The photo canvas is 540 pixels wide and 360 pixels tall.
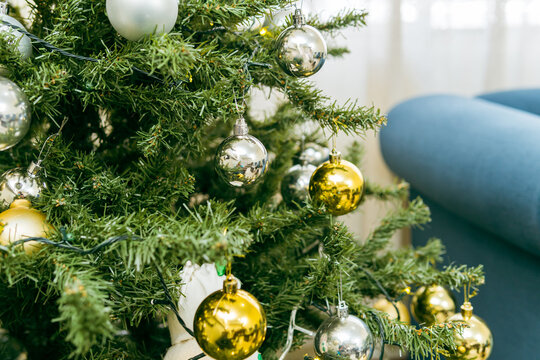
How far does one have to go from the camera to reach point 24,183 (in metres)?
0.50

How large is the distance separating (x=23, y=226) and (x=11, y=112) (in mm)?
116

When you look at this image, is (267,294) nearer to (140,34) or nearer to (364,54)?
(140,34)

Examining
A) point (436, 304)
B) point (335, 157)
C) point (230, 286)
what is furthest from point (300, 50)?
point (436, 304)

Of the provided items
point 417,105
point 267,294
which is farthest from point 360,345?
point 417,105

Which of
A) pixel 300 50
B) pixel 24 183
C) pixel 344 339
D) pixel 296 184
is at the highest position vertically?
pixel 300 50

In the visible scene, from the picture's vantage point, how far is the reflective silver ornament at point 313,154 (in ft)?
2.40

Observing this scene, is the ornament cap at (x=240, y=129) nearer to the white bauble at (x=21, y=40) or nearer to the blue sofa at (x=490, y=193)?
the white bauble at (x=21, y=40)

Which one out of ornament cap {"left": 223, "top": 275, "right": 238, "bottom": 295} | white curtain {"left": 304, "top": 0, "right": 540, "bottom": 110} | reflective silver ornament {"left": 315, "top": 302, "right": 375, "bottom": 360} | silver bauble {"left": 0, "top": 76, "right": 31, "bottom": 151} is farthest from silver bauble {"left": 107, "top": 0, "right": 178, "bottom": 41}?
white curtain {"left": 304, "top": 0, "right": 540, "bottom": 110}

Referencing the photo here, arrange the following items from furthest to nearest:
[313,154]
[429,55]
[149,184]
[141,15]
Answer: [429,55], [313,154], [149,184], [141,15]

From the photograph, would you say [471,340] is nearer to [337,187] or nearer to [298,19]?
[337,187]

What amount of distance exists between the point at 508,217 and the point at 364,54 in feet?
2.23

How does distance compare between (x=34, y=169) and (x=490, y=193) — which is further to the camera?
(x=490, y=193)

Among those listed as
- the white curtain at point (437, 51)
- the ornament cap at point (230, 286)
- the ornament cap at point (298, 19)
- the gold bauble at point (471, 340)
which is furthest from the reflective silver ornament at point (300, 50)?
the white curtain at point (437, 51)

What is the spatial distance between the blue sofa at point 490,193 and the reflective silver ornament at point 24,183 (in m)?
0.69
